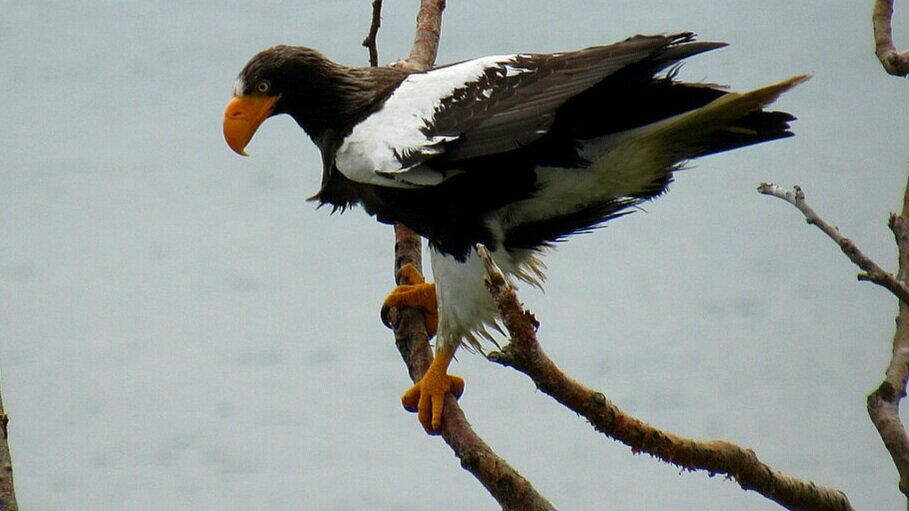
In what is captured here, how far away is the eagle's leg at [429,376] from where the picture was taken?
1.68 metres

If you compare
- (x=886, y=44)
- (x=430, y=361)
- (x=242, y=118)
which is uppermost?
(x=242, y=118)

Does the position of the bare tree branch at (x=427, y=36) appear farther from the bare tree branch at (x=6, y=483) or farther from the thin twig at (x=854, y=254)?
the bare tree branch at (x=6, y=483)

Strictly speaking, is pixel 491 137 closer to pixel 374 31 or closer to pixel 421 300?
pixel 421 300

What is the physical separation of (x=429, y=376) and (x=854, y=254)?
0.82 m

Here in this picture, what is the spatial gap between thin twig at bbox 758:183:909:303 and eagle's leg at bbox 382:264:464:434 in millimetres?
693

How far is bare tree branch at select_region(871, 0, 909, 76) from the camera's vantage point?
1.15 metres

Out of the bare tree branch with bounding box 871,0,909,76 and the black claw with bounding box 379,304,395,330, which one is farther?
the black claw with bounding box 379,304,395,330

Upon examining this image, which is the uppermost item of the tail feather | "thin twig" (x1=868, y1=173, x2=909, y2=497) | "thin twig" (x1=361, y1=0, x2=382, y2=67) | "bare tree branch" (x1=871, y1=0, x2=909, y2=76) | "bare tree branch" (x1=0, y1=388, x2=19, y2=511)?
"thin twig" (x1=361, y1=0, x2=382, y2=67)

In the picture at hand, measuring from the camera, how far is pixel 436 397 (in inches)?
65.8

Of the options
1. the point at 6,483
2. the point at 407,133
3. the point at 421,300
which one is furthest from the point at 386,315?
the point at 6,483

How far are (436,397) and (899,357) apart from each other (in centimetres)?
77

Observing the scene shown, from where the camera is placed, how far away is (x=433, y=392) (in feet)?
5.51

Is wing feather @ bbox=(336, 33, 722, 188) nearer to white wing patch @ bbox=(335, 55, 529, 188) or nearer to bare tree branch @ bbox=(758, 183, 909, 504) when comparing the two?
white wing patch @ bbox=(335, 55, 529, 188)

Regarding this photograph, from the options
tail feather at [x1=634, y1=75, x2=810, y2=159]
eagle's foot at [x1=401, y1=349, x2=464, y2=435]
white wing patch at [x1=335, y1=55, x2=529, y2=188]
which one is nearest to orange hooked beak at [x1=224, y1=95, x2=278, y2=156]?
white wing patch at [x1=335, y1=55, x2=529, y2=188]
